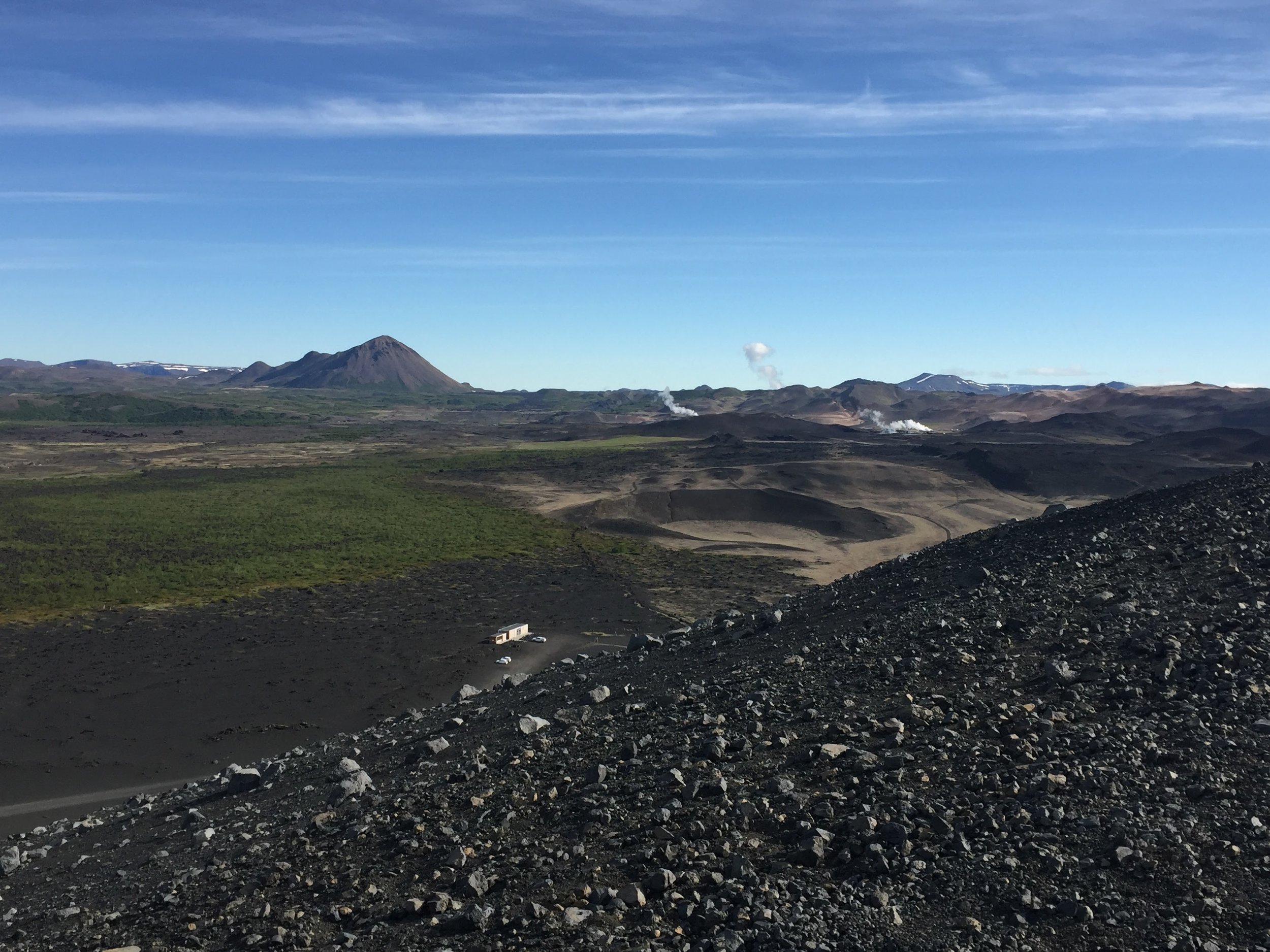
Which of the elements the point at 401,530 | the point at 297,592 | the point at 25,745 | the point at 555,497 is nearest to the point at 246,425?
the point at 555,497

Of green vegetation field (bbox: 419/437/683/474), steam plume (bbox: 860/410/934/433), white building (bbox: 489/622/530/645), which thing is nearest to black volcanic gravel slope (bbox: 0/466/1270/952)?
white building (bbox: 489/622/530/645)

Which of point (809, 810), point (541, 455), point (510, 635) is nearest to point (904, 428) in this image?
point (541, 455)

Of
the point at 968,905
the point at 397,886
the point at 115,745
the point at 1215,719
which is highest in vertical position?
the point at 1215,719

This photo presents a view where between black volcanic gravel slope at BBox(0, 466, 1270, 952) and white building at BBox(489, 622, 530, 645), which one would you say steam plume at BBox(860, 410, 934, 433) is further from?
black volcanic gravel slope at BBox(0, 466, 1270, 952)

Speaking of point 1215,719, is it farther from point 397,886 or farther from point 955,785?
point 397,886

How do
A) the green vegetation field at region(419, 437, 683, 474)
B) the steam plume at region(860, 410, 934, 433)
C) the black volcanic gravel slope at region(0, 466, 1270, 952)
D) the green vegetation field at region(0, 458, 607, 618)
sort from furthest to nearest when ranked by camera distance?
the steam plume at region(860, 410, 934, 433) → the green vegetation field at region(419, 437, 683, 474) → the green vegetation field at region(0, 458, 607, 618) → the black volcanic gravel slope at region(0, 466, 1270, 952)

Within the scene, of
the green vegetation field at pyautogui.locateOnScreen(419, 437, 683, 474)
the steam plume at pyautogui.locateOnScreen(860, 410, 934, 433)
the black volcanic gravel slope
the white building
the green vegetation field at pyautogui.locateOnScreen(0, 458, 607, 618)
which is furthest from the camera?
the steam plume at pyautogui.locateOnScreen(860, 410, 934, 433)
